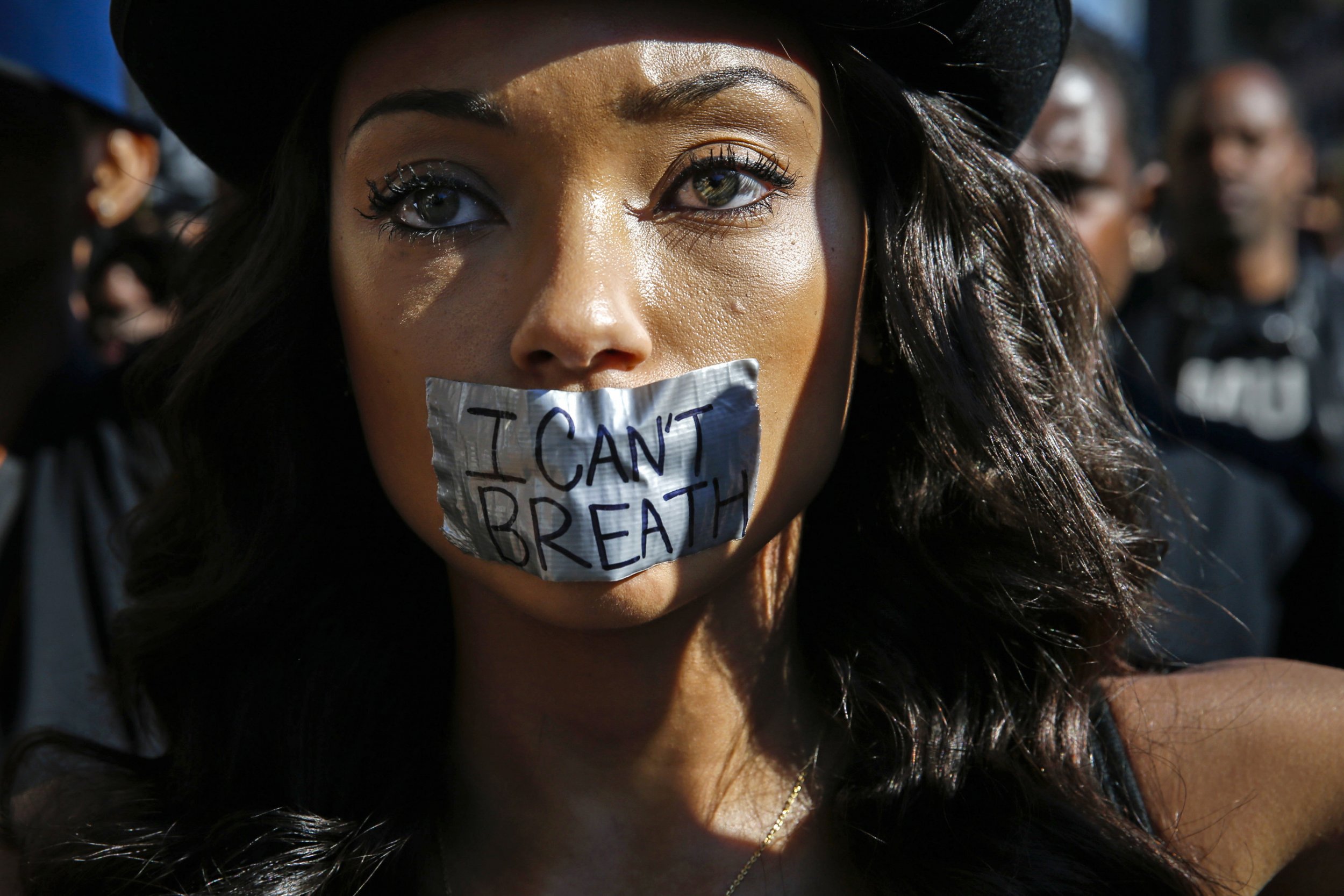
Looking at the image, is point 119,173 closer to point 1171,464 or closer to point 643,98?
point 643,98

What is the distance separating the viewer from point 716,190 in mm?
1611

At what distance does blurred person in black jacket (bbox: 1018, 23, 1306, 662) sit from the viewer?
8.73 ft

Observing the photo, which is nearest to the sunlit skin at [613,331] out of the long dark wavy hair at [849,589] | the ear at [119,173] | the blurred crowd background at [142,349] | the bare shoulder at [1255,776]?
the long dark wavy hair at [849,589]

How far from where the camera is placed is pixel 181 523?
Answer: 2160 mm

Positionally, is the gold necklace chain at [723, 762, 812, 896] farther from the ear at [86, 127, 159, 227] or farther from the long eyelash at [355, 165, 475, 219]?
the ear at [86, 127, 159, 227]

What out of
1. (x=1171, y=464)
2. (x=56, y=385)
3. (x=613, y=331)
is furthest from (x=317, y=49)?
(x=1171, y=464)

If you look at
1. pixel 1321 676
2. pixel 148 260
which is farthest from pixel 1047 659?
pixel 148 260

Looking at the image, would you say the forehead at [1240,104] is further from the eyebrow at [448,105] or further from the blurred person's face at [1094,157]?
the eyebrow at [448,105]

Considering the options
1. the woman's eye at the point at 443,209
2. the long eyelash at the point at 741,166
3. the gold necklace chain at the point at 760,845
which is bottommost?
the gold necklace chain at the point at 760,845

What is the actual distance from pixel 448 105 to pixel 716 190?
36cm

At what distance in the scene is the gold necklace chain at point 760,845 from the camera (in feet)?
5.79

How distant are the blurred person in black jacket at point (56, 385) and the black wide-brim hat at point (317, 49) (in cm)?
111

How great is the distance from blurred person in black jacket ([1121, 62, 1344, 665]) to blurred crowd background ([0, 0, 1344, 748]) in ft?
0.05

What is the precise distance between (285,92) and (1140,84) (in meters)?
3.93
